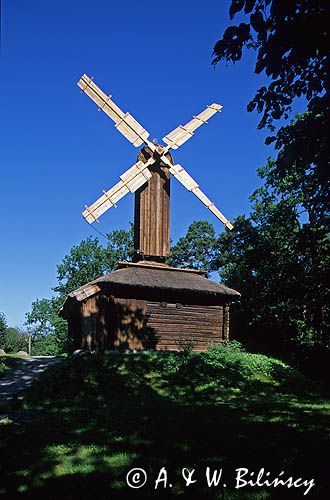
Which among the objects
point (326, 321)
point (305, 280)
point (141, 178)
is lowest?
point (326, 321)

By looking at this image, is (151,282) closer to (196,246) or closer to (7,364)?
(7,364)

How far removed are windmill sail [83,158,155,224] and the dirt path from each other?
23.0 feet

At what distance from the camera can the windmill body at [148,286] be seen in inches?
752

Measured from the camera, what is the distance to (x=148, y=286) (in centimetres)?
1906

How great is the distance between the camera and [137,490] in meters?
5.16

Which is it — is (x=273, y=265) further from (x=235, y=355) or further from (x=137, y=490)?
(x=137, y=490)

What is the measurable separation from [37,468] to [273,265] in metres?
22.4

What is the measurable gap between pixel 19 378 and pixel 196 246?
32.5m

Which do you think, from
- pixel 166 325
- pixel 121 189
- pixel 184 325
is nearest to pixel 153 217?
pixel 121 189

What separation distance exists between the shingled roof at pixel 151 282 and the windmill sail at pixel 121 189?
113 inches

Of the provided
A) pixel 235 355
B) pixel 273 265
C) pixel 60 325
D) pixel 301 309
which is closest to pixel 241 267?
pixel 273 265

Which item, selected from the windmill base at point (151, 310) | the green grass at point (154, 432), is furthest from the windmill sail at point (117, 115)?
the green grass at point (154, 432)

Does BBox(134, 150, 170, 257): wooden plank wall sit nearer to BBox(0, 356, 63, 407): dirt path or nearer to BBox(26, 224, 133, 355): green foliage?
BBox(0, 356, 63, 407): dirt path

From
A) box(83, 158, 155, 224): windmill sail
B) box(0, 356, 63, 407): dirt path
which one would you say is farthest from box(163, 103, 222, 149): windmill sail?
box(0, 356, 63, 407): dirt path
